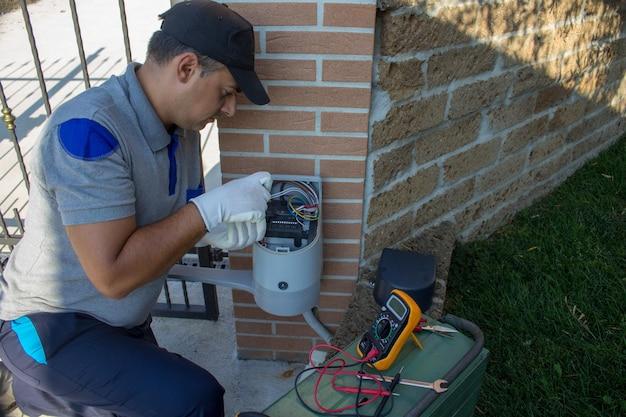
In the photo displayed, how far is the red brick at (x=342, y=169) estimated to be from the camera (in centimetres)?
192

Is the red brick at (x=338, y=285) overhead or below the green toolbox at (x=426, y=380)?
below

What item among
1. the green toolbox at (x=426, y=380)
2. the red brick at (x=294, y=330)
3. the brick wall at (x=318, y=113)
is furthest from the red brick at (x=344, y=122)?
the red brick at (x=294, y=330)

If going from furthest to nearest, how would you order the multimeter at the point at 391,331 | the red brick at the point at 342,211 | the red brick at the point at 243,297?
the red brick at the point at 243,297 < the red brick at the point at 342,211 < the multimeter at the point at 391,331

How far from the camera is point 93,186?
4.48ft

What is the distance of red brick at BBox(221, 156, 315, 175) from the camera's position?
191cm

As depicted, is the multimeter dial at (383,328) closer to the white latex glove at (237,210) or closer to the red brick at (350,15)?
the white latex glove at (237,210)

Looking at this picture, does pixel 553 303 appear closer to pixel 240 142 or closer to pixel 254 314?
pixel 254 314

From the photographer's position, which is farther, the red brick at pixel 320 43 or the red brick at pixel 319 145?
the red brick at pixel 319 145

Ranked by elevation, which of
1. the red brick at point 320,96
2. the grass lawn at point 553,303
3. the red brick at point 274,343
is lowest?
the red brick at point 274,343

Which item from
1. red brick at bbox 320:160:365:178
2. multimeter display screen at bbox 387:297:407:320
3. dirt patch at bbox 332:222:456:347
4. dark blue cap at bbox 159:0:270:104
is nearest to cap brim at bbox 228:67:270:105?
dark blue cap at bbox 159:0:270:104

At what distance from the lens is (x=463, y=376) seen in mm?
1571

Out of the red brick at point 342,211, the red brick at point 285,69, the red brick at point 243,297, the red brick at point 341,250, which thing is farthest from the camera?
the red brick at point 243,297

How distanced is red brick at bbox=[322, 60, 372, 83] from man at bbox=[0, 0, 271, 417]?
28 cm

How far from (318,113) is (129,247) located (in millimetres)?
766
